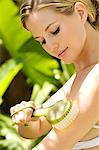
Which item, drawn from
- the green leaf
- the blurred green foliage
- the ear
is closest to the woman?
the ear

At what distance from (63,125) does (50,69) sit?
151 centimetres

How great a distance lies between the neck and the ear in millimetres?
42

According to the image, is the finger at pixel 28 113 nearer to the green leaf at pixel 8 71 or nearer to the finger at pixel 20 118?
the finger at pixel 20 118

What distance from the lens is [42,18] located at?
125 centimetres

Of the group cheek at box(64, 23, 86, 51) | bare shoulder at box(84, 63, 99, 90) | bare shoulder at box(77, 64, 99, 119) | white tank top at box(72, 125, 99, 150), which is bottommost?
white tank top at box(72, 125, 99, 150)

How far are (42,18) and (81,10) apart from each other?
0.40 feet

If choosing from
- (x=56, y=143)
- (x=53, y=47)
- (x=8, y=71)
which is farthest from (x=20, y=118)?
(x=8, y=71)

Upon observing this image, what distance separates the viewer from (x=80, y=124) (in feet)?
3.92

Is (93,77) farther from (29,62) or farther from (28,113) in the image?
(29,62)

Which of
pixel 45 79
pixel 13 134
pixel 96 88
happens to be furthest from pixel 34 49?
pixel 96 88

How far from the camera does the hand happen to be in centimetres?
122

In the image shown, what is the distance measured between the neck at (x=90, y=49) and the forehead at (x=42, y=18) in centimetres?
12

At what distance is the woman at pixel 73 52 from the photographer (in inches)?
47.3

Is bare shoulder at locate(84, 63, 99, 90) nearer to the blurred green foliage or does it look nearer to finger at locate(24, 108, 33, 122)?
finger at locate(24, 108, 33, 122)
